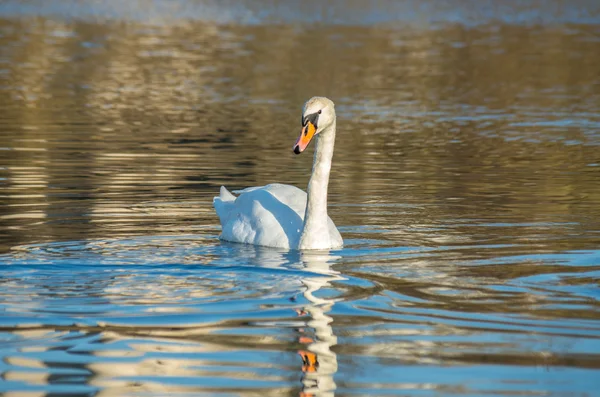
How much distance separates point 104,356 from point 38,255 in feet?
12.0

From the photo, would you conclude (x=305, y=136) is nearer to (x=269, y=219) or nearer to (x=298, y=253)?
(x=269, y=219)

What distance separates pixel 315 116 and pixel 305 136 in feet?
1.15

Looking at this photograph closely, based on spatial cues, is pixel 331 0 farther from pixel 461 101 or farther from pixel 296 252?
pixel 296 252

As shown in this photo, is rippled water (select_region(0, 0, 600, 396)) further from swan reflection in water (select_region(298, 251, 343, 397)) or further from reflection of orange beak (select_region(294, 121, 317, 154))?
reflection of orange beak (select_region(294, 121, 317, 154))

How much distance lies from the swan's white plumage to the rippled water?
0.25 m

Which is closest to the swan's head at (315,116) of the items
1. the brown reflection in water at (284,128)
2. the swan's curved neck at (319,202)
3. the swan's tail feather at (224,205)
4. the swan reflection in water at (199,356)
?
the swan's curved neck at (319,202)

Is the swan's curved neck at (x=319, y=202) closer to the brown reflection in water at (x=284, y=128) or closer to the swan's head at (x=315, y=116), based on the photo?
the swan's head at (x=315, y=116)

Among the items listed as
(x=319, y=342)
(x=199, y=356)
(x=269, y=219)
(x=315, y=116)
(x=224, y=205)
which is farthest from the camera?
(x=224, y=205)

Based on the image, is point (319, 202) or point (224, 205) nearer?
point (319, 202)

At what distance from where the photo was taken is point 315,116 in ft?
39.8

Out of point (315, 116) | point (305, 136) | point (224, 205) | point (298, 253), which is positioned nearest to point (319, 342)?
point (298, 253)

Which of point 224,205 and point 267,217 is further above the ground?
point 224,205

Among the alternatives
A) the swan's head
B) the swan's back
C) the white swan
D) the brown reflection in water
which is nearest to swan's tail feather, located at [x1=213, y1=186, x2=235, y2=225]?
the swan's back

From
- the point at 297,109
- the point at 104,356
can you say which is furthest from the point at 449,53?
the point at 104,356
